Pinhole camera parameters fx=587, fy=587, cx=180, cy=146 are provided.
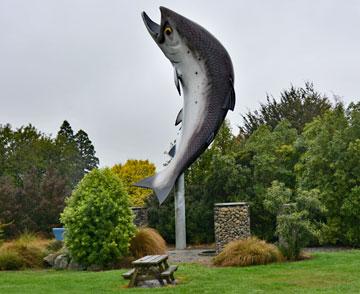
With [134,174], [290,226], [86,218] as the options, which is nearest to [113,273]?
[86,218]

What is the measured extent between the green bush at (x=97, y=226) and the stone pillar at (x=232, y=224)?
3130 mm

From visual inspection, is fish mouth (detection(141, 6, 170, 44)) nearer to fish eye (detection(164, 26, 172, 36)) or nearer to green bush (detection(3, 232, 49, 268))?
fish eye (detection(164, 26, 172, 36))

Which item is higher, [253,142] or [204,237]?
[253,142]

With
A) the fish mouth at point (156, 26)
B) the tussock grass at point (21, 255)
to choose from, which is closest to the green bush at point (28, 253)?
the tussock grass at point (21, 255)

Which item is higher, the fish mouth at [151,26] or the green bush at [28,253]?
the fish mouth at [151,26]

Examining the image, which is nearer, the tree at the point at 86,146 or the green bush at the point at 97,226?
the green bush at the point at 97,226

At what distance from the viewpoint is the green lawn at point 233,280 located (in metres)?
8.75

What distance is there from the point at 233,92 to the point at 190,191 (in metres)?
15.2

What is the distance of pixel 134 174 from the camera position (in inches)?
1133

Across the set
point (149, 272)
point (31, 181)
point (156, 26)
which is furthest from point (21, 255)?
point (156, 26)

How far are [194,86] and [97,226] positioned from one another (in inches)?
320

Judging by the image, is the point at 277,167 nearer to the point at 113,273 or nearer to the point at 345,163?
the point at 345,163

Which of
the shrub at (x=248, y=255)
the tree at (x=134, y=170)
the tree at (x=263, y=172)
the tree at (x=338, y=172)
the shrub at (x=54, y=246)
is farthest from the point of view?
the tree at (x=134, y=170)

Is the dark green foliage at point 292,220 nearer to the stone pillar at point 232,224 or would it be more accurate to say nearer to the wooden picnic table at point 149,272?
the stone pillar at point 232,224
